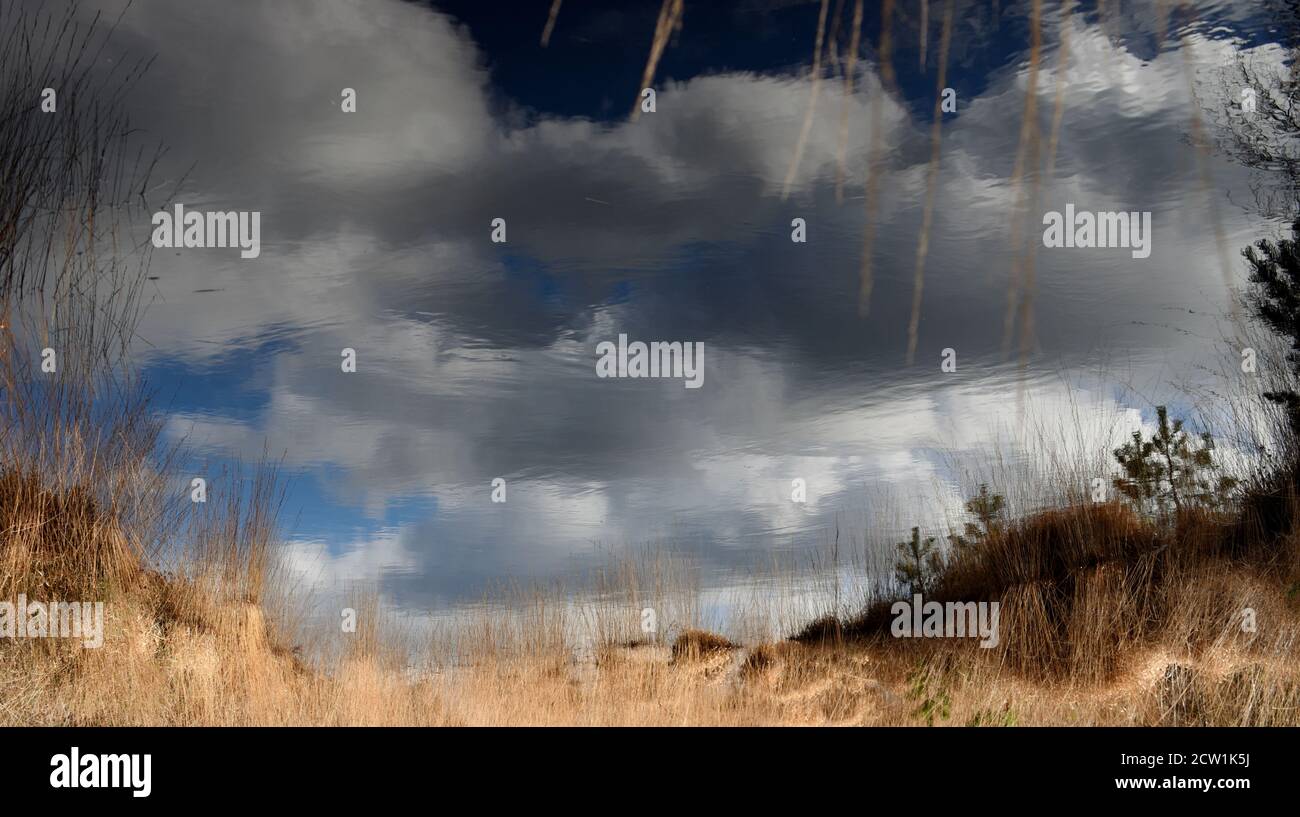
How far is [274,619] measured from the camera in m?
7.24

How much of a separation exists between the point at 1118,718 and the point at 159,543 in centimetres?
721

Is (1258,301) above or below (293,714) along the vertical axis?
above

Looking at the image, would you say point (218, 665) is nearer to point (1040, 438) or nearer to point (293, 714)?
point (293, 714)

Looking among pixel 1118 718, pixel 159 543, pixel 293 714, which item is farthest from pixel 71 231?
pixel 1118 718

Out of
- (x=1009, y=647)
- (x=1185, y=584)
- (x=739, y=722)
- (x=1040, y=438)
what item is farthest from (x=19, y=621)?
(x=1185, y=584)

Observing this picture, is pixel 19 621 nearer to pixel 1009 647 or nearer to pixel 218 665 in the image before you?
pixel 218 665

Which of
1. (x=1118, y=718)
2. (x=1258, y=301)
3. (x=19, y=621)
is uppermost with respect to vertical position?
(x=1258, y=301)

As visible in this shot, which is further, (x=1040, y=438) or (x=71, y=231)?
(x=1040, y=438)

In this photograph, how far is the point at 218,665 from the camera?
6.92 m

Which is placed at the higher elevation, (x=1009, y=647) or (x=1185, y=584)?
(x=1185, y=584)
